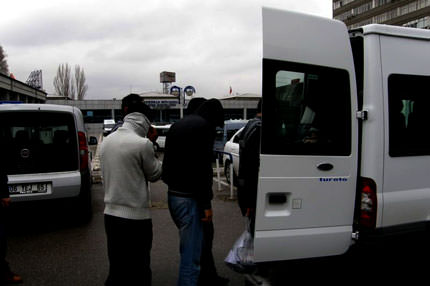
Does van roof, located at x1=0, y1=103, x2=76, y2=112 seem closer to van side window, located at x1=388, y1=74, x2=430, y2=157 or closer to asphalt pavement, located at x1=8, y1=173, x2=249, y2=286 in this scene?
asphalt pavement, located at x1=8, y1=173, x2=249, y2=286

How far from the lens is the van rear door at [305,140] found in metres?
2.82

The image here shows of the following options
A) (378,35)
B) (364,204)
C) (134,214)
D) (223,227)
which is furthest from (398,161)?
(223,227)

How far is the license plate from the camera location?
5232mm

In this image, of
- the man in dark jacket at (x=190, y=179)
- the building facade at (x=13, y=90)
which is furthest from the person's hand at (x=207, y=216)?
the building facade at (x=13, y=90)

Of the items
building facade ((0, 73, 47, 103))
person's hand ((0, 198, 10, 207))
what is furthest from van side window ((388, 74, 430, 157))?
building facade ((0, 73, 47, 103))

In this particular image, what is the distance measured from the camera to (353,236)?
3.11 meters

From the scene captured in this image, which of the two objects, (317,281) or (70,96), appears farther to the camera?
(70,96)

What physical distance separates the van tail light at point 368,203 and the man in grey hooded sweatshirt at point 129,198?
1.68 m

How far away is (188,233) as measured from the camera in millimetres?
3020

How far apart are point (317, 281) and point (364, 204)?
115 centimetres

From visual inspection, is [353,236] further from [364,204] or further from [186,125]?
[186,125]

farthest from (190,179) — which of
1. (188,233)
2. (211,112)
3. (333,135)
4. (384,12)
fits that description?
(384,12)

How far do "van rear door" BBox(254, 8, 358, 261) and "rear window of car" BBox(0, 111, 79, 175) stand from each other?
3.73 metres

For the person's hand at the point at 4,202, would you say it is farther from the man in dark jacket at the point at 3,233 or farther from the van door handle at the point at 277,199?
the van door handle at the point at 277,199
